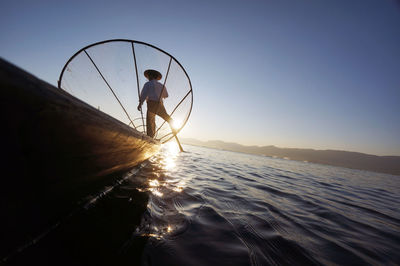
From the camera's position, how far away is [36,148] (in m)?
0.67

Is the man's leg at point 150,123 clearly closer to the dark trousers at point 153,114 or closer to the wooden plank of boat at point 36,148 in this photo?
the dark trousers at point 153,114

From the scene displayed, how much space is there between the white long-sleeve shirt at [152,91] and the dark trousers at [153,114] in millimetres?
234

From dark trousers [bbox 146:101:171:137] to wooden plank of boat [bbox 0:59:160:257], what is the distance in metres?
5.40

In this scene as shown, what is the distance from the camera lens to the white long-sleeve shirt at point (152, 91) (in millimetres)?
5863

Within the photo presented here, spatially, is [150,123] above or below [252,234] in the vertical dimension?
above

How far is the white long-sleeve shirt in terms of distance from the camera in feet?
19.2

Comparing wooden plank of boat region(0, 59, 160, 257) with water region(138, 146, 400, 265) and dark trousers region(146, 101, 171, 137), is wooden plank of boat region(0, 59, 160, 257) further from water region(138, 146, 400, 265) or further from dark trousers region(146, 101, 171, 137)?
dark trousers region(146, 101, 171, 137)

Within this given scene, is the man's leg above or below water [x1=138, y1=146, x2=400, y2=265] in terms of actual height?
above

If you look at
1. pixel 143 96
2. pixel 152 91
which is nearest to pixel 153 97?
pixel 152 91

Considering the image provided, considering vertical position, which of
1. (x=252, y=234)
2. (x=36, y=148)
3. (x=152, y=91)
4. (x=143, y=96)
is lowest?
(x=252, y=234)

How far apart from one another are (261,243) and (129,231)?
3.78ft

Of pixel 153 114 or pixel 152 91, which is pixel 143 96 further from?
pixel 153 114

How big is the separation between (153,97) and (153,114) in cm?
82

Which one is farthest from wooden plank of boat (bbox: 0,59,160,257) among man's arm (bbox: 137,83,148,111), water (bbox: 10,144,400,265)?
man's arm (bbox: 137,83,148,111)
